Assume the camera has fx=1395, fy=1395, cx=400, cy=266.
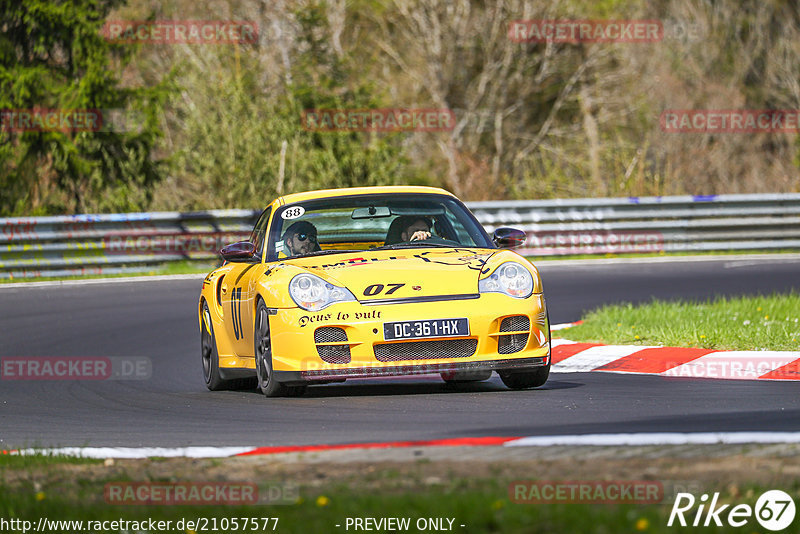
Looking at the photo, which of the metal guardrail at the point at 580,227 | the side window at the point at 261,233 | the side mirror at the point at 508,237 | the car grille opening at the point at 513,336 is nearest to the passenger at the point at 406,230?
the side mirror at the point at 508,237

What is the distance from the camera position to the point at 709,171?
1582 inches

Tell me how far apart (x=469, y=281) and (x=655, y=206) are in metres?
14.2

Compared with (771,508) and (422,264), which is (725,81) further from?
(771,508)

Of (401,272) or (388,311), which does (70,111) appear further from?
(388,311)

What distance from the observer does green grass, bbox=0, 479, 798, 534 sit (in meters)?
4.36

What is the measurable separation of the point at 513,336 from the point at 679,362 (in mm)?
2280

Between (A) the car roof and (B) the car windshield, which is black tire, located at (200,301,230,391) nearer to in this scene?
(B) the car windshield

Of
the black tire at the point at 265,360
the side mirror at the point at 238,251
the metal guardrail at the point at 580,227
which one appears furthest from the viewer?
the metal guardrail at the point at 580,227

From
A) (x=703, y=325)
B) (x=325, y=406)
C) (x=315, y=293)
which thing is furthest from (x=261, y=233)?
(x=703, y=325)

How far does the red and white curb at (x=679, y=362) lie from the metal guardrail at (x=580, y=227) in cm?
1056

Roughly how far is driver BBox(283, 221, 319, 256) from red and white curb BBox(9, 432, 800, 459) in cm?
318

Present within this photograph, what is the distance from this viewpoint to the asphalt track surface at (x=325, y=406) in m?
7.08

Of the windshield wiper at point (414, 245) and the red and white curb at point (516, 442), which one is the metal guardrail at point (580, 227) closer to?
the windshield wiper at point (414, 245)

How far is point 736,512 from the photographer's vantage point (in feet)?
14.8
